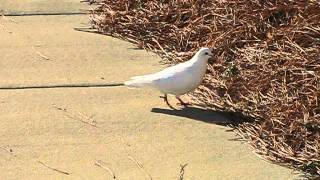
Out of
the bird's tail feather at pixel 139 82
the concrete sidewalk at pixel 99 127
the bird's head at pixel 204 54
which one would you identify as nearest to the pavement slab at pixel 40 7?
the concrete sidewalk at pixel 99 127

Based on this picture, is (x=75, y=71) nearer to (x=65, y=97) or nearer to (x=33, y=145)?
(x=65, y=97)

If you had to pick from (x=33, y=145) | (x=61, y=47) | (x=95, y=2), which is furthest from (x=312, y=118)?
(x=95, y=2)

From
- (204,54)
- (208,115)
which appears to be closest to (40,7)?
(204,54)

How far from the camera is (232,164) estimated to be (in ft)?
14.4

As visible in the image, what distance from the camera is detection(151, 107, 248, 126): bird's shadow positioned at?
5.07m

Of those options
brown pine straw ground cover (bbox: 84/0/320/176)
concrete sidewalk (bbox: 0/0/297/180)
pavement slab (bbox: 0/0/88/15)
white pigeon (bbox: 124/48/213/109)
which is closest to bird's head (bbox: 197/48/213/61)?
white pigeon (bbox: 124/48/213/109)

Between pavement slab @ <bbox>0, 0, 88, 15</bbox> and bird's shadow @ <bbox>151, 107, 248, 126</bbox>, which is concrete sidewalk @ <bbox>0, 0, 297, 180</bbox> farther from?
pavement slab @ <bbox>0, 0, 88, 15</bbox>

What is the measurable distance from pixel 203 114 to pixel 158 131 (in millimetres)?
481

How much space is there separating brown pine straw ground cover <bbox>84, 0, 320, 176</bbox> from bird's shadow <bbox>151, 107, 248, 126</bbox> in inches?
2.5

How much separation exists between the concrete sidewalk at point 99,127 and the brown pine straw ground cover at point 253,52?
0.18m

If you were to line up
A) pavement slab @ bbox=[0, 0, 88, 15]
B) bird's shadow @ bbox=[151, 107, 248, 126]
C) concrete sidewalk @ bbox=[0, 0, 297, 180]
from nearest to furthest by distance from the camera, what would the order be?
concrete sidewalk @ bbox=[0, 0, 297, 180], bird's shadow @ bbox=[151, 107, 248, 126], pavement slab @ bbox=[0, 0, 88, 15]

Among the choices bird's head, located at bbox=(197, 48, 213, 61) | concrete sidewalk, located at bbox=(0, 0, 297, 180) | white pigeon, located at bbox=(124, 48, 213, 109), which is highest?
bird's head, located at bbox=(197, 48, 213, 61)

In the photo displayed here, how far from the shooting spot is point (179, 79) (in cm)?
521

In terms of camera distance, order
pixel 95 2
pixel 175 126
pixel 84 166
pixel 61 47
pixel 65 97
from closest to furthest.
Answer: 1. pixel 84 166
2. pixel 175 126
3. pixel 65 97
4. pixel 61 47
5. pixel 95 2
